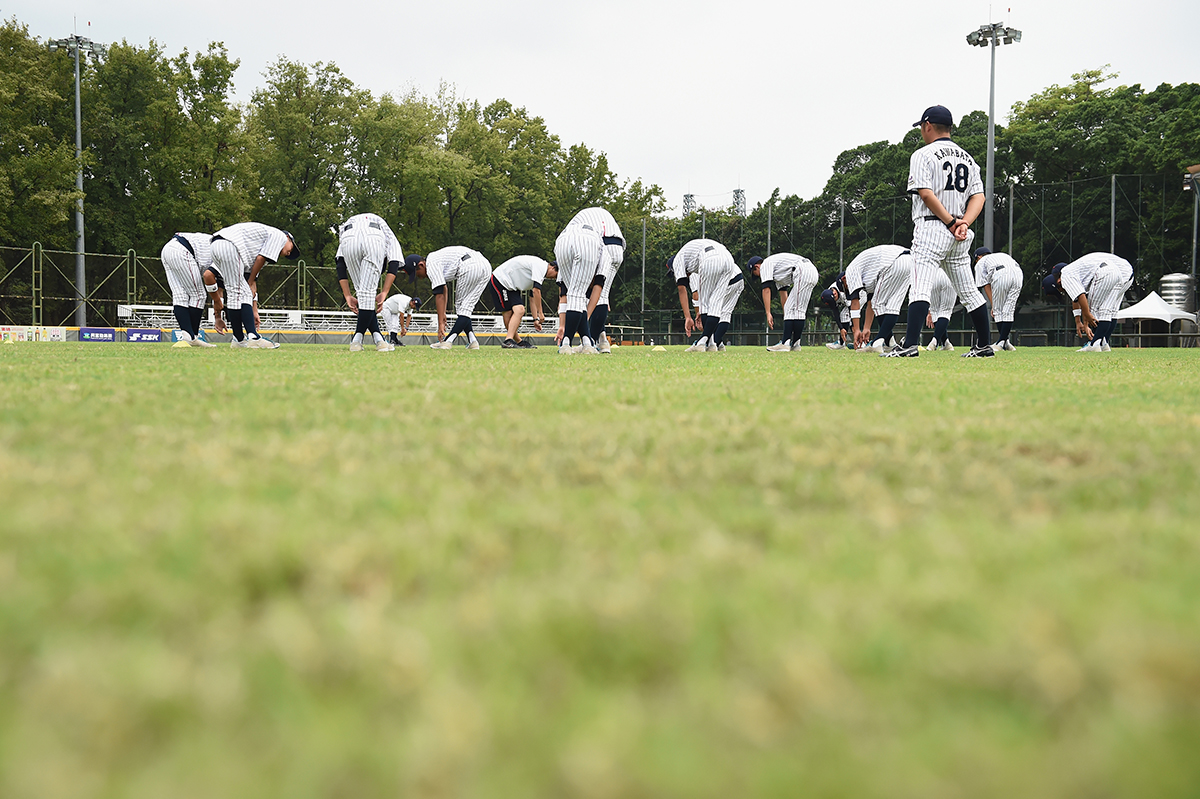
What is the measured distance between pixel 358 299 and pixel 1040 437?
10.9 m

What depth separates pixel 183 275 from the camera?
14586 mm

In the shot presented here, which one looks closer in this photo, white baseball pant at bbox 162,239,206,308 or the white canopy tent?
white baseball pant at bbox 162,239,206,308

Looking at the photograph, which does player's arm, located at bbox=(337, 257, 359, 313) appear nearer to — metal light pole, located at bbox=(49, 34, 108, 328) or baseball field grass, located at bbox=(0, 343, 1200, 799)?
baseball field grass, located at bbox=(0, 343, 1200, 799)

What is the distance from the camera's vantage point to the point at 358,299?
1273cm

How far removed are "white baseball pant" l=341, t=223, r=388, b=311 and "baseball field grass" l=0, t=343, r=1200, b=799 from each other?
1027 cm

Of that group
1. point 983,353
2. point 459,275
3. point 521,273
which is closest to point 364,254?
point 459,275

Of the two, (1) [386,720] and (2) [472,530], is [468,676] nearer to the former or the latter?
(1) [386,720]

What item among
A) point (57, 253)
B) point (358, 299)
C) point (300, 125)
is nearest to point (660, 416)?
point (358, 299)

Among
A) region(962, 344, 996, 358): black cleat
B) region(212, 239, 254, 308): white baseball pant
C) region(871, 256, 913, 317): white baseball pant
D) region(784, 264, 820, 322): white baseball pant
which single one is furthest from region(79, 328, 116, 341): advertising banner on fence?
region(962, 344, 996, 358): black cleat

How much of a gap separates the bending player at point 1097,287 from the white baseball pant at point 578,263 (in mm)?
9209

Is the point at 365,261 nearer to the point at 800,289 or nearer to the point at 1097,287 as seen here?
the point at 800,289

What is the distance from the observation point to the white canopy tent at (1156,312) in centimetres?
3334

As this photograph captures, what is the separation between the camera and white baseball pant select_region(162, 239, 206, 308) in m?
14.3

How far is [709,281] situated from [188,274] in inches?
335
